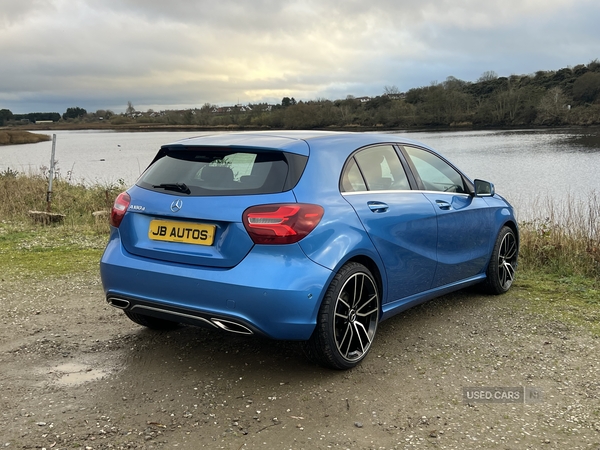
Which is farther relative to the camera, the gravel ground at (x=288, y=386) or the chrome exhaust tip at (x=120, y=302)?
the chrome exhaust tip at (x=120, y=302)

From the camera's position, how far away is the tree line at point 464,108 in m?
42.0

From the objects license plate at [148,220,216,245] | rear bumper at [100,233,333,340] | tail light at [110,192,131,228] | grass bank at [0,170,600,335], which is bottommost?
grass bank at [0,170,600,335]

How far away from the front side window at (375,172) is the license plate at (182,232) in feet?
3.12

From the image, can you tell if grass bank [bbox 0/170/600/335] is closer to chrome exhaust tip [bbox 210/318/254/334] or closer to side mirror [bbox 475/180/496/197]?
side mirror [bbox 475/180/496/197]

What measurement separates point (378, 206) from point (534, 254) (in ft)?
15.4

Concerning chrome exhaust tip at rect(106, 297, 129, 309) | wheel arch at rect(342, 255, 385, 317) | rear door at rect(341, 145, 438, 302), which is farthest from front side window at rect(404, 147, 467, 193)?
chrome exhaust tip at rect(106, 297, 129, 309)

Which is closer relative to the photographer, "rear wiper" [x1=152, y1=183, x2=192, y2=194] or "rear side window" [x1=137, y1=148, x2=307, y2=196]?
"rear side window" [x1=137, y1=148, x2=307, y2=196]

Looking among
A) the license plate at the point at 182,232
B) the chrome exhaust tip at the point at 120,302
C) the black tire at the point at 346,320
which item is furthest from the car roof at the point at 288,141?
the chrome exhaust tip at the point at 120,302

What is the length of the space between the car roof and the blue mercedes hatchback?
0.4 inches

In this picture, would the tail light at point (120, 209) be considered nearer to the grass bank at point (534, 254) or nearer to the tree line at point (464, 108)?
the grass bank at point (534, 254)

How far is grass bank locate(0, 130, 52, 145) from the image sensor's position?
49.2 m

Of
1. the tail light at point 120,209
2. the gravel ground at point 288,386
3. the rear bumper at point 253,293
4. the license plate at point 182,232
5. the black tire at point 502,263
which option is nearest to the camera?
the gravel ground at point 288,386

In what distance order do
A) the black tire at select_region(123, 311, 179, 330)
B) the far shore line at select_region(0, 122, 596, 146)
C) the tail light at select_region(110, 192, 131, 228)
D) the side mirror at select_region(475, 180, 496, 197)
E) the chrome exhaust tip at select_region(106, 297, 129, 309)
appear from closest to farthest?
the chrome exhaust tip at select_region(106, 297, 129, 309), the tail light at select_region(110, 192, 131, 228), the black tire at select_region(123, 311, 179, 330), the side mirror at select_region(475, 180, 496, 197), the far shore line at select_region(0, 122, 596, 146)

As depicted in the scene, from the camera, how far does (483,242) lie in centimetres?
529
